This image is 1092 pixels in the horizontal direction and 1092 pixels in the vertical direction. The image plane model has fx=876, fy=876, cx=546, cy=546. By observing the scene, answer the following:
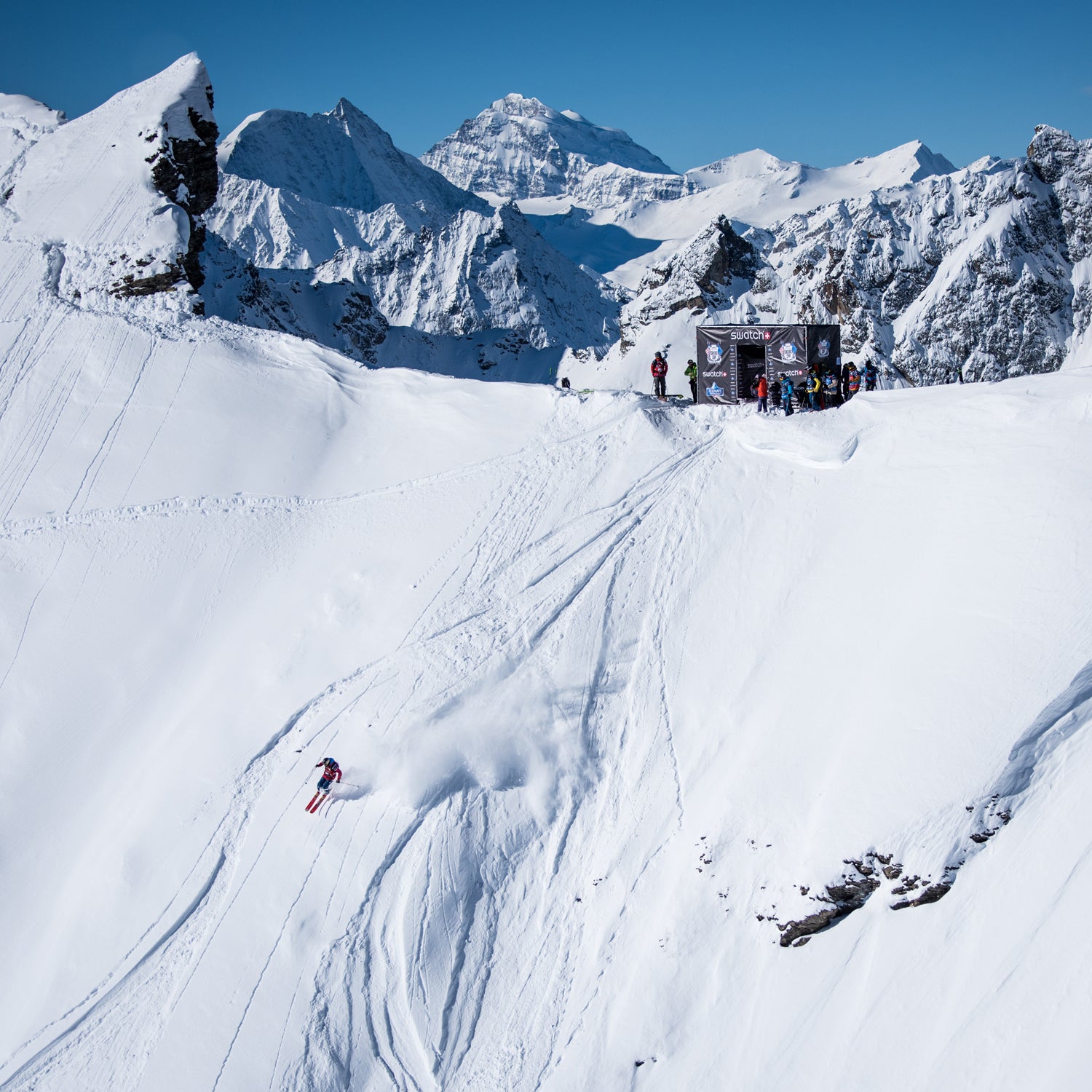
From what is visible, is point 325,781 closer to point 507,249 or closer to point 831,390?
point 831,390

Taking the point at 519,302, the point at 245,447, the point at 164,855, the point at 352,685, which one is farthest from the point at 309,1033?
the point at 519,302

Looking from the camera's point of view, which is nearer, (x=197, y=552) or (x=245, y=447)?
(x=197, y=552)

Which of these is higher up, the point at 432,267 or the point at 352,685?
the point at 432,267

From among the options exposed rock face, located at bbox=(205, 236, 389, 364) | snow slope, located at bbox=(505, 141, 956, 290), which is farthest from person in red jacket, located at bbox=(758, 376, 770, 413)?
snow slope, located at bbox=(505, 141, 956, 290)

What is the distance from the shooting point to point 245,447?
75.2ft

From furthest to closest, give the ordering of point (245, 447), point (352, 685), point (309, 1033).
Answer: point (245, 447)
point (352, 685)
point (309, 1033)

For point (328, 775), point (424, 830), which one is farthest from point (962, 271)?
point (328, 775)

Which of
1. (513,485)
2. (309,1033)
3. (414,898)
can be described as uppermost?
(513,485)

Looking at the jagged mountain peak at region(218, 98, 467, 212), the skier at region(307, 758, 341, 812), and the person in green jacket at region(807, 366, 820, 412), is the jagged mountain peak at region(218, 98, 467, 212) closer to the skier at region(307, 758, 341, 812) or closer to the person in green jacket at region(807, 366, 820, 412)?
the person in green jacket at region(807, 366, 820, 412)

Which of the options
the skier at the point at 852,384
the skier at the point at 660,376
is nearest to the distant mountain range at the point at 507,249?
the skier at the point at 660,376

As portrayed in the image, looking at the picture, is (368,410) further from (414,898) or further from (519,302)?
(519,302)

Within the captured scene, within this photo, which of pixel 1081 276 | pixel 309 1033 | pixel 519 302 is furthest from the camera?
pixel 519 302

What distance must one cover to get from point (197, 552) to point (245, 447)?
3.67m

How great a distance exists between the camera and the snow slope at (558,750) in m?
11.8
